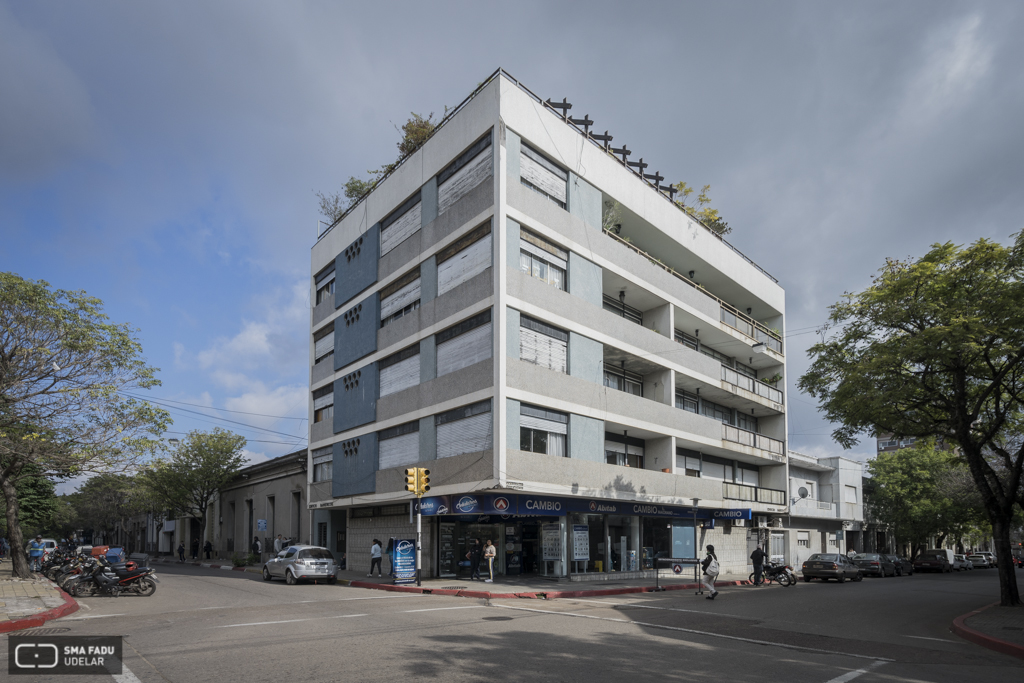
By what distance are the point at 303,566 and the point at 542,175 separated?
16.8m

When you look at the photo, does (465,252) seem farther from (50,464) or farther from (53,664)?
(53,664)

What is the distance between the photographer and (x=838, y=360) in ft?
72.7

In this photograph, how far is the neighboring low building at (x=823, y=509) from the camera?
44.8 metres

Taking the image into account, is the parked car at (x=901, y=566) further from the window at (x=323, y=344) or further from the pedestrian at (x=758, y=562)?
the window at (x=323, y=344)

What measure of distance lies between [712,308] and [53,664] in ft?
103

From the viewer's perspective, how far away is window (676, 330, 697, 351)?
35.4 m

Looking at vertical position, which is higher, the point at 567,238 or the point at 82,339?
the point at 567,238

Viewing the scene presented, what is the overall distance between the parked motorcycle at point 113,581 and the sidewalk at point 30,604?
19.0 inches

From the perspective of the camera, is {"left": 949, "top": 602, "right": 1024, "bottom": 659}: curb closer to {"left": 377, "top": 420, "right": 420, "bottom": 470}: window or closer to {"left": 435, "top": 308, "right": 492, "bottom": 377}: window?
{"left": 435, "top": 308, "right": 492, "bottom": 377}: window

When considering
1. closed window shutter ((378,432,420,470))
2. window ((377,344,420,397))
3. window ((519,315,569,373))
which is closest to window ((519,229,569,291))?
window ((519,315,569,373))

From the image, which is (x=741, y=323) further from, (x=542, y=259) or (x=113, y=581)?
(x=113, y=581)

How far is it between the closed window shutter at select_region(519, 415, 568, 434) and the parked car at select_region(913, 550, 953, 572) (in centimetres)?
3695

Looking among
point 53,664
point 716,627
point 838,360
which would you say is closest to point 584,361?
point 838,360

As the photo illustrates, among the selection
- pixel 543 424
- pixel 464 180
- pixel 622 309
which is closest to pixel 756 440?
pixel 622 309
